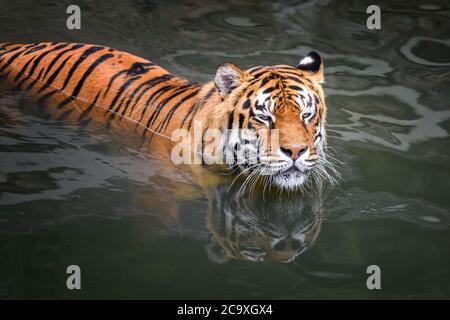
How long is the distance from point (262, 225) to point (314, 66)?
3.64ft

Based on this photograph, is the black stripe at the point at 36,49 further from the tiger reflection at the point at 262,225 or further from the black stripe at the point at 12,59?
the tiger reflection at the point at 262,225

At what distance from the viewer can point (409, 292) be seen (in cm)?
355

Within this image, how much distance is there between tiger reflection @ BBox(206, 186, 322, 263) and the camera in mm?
3844

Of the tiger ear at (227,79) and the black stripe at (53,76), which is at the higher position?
the black stripe at (53,76)

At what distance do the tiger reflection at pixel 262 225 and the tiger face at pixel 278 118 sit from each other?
0.14 metres

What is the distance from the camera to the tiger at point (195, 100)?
13.9ft

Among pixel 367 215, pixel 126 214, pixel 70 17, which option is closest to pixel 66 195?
pixel 126 214

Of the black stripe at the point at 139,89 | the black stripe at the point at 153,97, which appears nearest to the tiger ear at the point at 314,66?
the black stripe at the point at 153,97

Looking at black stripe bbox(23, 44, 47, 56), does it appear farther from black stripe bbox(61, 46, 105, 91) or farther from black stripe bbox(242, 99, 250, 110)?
black stripe bbox(242, 99, 250, 110)

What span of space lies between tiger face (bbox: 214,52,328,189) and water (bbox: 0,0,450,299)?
10.0 inches

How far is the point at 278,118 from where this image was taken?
428cm

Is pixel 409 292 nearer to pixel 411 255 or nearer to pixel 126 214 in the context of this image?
pixel 411 255

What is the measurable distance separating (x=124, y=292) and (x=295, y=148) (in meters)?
1.24

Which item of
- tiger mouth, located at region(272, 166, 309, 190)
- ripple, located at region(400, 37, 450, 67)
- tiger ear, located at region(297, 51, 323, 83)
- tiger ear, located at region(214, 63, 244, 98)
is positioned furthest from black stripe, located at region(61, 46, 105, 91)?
ripple, located at region(400, 37, 450, 67)
